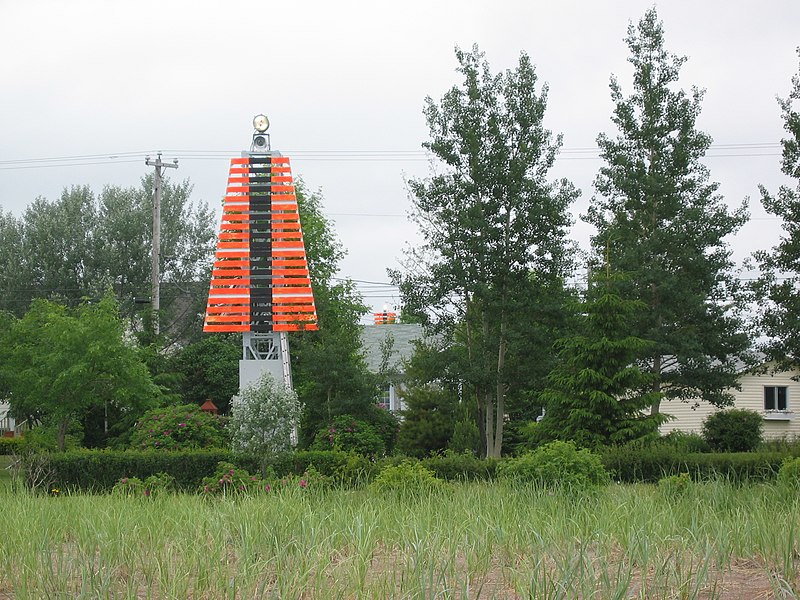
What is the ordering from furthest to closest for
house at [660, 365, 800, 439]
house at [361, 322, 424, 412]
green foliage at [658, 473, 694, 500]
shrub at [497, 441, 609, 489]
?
house at [361, 322, 424, 412] → house at [660, 365, 800, 439] → shrub at [497, 441, 609, 489] → green foliage at [658, 473, 694, 500]

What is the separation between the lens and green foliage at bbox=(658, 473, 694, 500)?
9.23m

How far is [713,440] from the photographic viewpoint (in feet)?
99.6

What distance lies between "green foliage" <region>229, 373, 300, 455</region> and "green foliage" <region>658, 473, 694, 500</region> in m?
9.35

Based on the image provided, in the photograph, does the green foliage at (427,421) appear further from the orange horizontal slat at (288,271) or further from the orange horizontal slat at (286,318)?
the orange horizontal slat at (288,271)

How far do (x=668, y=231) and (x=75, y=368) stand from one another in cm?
1448

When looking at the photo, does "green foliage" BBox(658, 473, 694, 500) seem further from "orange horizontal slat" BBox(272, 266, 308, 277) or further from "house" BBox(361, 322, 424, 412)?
"house" BBox(361, 322, 424, 412)

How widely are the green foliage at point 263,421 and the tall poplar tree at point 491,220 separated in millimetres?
4653

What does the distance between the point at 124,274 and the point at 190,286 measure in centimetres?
320

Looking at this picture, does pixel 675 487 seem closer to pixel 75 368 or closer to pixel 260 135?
pixel 75 368

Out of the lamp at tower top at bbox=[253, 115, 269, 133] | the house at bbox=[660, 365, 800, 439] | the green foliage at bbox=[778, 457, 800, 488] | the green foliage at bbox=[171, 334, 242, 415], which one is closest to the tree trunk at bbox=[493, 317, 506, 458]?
the lamp at tower top at bbox=[253, 115, 269, 133]

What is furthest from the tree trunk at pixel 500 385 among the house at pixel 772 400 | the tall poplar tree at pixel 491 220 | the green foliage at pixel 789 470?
the house at pixel 772 400

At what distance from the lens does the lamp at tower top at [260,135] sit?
24.8 meters

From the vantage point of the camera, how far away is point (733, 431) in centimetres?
3000

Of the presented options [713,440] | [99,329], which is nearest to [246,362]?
[99,329]
